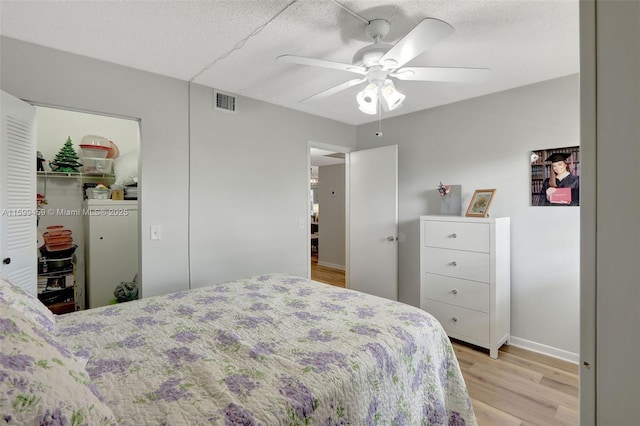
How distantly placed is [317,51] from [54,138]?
3237 millimetres

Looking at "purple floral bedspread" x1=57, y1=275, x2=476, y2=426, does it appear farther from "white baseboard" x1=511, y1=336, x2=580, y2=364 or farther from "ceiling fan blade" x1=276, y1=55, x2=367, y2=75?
"white baseboard" x1=511, y1=336, x2=580, y2=364

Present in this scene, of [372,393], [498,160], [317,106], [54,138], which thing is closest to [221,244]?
[317,106]

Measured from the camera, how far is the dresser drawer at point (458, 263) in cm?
271

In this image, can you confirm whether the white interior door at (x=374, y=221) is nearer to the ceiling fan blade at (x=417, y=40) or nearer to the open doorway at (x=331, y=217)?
the ceiling fan blade at (x=417, y=40)

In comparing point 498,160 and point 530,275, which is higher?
point 498,160

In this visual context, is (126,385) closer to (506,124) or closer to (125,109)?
(125,109)

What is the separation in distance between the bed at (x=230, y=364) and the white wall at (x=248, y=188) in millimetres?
950

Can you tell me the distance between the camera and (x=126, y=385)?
1.02m

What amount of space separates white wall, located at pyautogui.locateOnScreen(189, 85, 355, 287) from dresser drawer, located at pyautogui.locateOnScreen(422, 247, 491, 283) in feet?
4.53

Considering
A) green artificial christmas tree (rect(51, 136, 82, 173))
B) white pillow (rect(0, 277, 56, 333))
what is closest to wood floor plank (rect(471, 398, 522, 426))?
white pillow (rect(0, 277, 56, 333))

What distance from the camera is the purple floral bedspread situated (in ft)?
3.16

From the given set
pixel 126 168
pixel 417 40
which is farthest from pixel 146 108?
pixel 417 40

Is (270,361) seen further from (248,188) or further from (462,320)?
(462,320)
